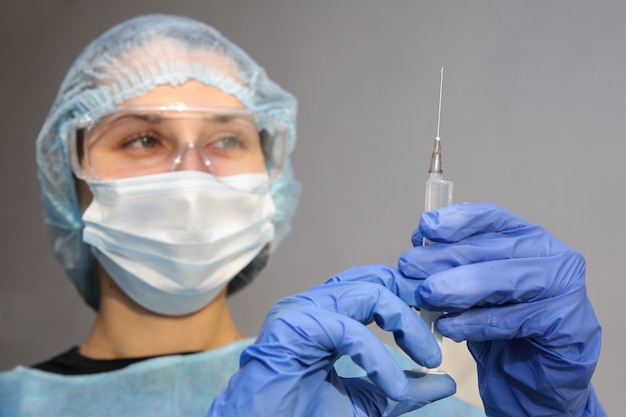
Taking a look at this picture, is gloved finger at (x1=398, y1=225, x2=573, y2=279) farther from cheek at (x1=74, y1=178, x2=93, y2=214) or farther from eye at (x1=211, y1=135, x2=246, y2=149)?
cheek at (x1=74, y1=178, x2=93, y2=214)

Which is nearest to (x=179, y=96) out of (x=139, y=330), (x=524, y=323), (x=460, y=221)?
(x=139, y=330)

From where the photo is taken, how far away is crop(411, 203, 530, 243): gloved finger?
3.22 feet

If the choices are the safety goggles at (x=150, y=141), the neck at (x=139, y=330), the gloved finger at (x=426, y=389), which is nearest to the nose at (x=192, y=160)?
the safety goggles at (x=150, y=141)

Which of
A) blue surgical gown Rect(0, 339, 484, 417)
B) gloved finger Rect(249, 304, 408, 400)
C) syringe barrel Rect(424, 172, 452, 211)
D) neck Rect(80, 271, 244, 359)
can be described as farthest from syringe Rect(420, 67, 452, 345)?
neck Rect(80, 271, 244, 359)

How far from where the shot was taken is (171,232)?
151 cm

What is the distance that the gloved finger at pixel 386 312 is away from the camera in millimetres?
935

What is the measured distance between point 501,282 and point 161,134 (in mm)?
882

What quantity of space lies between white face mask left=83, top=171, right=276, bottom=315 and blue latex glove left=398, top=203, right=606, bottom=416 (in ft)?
1.97

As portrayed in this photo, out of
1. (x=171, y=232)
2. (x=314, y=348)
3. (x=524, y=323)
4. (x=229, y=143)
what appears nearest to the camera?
(x=314, y=348)

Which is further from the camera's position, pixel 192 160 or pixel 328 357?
pixel 192 160

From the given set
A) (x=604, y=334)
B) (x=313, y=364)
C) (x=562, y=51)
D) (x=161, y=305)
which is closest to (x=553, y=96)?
(x=562, y=51)

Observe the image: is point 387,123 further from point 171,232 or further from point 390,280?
point 390,280

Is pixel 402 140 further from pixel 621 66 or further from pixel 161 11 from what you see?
pixel 161 11

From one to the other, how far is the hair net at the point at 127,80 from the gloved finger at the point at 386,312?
0.79 m
